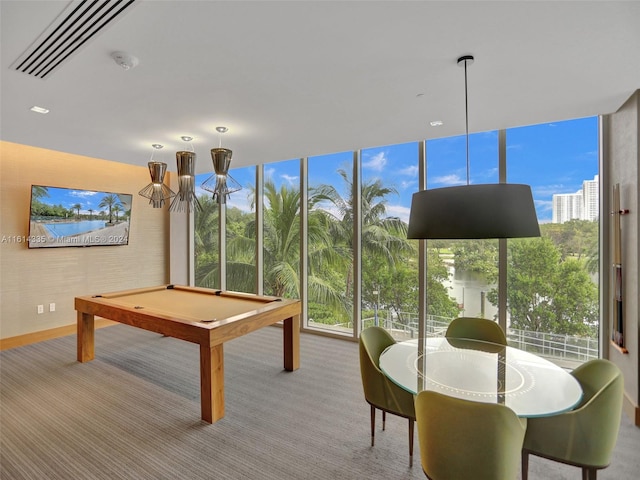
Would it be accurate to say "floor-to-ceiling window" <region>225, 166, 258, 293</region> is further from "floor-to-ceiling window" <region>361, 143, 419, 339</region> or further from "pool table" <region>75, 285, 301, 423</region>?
"floor-to-ceiling window" <region>361, 143, 419, 339</region>

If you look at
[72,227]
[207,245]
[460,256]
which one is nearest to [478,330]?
[460,256]

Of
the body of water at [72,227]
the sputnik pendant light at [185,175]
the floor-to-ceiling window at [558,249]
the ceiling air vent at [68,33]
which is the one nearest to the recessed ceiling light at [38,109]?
the ceiling air vent at [68,33]

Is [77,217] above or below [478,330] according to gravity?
above

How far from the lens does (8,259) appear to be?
4.40m

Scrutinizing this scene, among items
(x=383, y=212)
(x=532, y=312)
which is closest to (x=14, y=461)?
(x=383, y=212)

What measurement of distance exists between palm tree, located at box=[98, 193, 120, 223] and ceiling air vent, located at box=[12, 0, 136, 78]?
3474 mm

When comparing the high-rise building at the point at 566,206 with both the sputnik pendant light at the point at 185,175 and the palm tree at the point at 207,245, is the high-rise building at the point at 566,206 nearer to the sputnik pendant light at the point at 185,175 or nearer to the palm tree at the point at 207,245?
the sputnik pendant light at the point at 185,175

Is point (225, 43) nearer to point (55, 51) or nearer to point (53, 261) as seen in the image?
point (55, 51)

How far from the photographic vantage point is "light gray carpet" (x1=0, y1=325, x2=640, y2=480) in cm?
218

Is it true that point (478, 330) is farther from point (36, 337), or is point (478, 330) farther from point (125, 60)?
point (36, 337)

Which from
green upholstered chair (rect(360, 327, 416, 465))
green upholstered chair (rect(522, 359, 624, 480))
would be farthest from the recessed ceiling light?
green upholstered chair (rect(522, 359, 624, 480))

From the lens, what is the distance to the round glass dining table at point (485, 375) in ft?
5.93

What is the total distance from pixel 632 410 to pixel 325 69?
383cm

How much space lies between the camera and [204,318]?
123 inches
